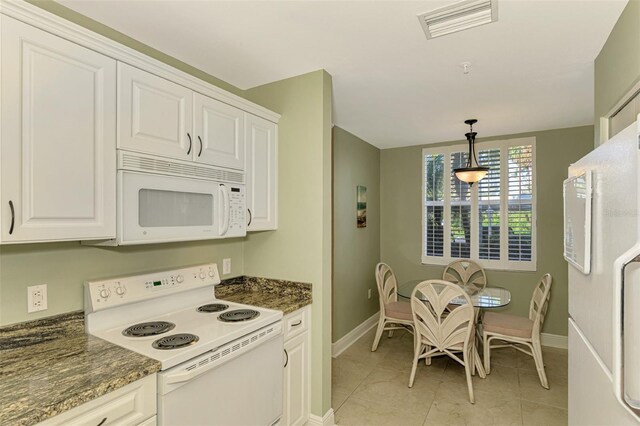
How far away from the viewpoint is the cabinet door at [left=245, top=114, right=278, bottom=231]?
2.31 meters

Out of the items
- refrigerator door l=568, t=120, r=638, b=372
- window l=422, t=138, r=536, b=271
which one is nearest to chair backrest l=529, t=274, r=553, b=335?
window l=422, t=138, r=536, b=271

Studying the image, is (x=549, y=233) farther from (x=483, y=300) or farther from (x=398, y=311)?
(x=398, y=311)

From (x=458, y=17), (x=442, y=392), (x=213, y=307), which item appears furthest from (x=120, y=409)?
(x=442, y=392)

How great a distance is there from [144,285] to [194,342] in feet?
1.89

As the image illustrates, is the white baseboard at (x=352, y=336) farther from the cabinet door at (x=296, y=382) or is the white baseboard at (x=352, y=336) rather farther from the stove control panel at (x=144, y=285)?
the stove control panel at (x=144, y=285)

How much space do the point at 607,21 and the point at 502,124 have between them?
6.50 feet

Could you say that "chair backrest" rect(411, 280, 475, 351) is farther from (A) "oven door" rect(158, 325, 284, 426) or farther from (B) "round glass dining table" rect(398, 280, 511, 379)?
(A) "oven door" rect(158, 325, 284, 426)

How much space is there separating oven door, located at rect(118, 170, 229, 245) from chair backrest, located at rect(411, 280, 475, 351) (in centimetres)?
181

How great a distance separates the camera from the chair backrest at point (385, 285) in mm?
3641

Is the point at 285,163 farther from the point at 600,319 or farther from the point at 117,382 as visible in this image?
the point at 600,319

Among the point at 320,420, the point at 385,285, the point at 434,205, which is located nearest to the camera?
the point at 320,420

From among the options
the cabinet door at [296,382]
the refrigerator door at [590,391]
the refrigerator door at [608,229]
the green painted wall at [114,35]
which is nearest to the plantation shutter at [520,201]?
the refrigerator door at [590,391]

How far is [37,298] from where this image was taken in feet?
5.06

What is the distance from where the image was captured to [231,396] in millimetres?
1678
